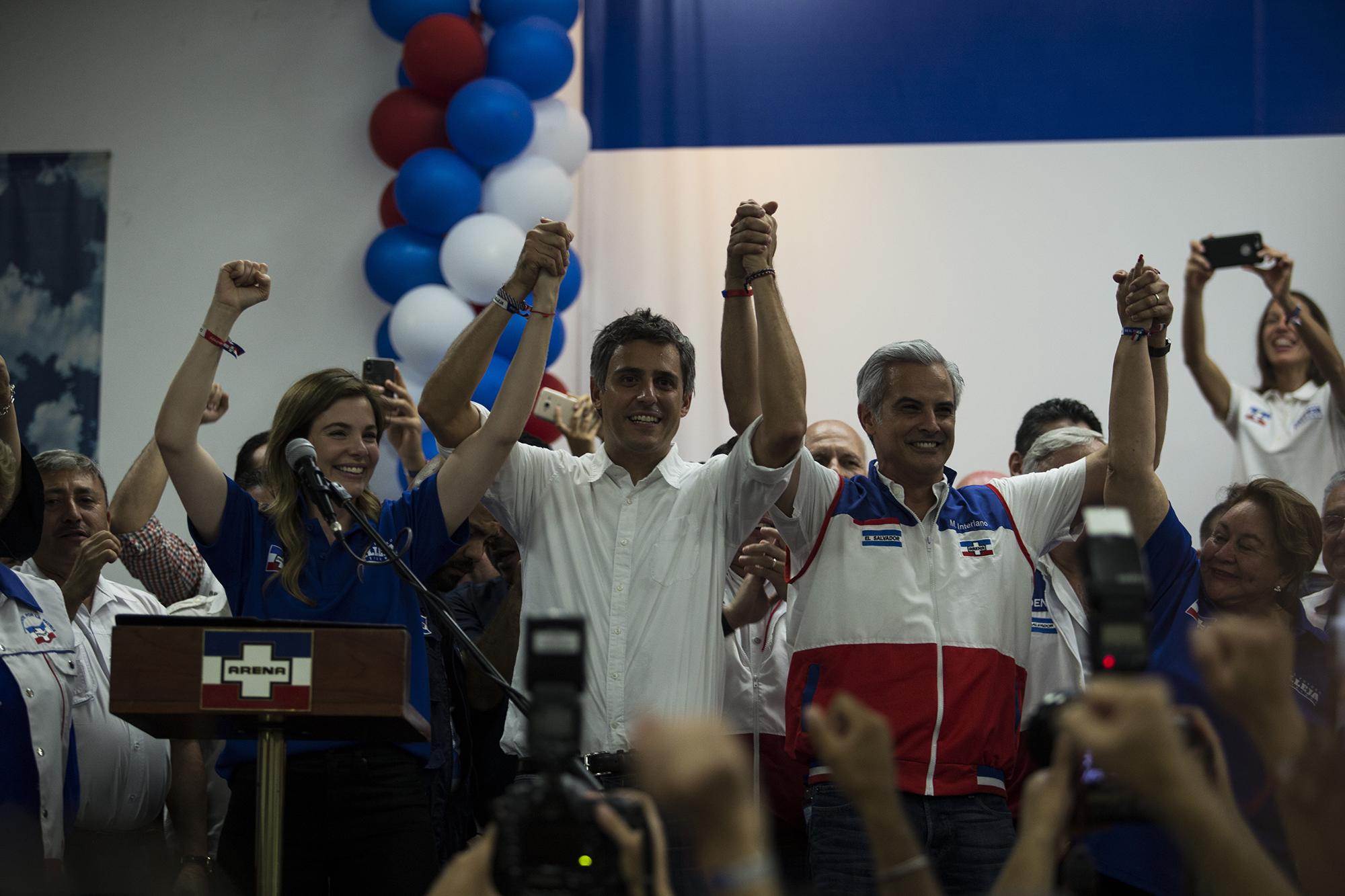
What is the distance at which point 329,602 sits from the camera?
2.49 metres

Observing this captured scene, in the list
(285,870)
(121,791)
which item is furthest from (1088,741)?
(121,791)

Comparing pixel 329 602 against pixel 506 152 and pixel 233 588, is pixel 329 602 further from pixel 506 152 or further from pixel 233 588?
pixel 506 152

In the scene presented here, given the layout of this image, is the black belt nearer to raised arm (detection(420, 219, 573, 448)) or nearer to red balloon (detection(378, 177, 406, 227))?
raised arm (detection(420, 219, 573, 448))

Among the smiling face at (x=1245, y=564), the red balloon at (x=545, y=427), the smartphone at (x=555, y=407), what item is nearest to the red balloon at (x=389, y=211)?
the red balloon at (x=545, y=427)

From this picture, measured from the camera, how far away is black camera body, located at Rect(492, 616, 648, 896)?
1.28 metres

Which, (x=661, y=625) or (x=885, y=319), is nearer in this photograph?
(x=661, y=625)

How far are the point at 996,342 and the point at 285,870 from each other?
3284mm

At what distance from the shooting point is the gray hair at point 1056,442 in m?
3.30

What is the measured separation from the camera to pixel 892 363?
2.82 meters

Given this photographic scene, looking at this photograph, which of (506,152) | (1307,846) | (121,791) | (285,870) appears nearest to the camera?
(1307,846)

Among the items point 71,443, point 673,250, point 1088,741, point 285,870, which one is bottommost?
point 285,870

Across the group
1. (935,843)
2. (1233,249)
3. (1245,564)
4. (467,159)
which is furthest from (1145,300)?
(467,159)

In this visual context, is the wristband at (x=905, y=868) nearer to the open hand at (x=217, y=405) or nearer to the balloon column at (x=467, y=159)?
the open hand at (x=217, y=405)

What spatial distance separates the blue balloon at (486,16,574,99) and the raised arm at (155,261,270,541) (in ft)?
7.57
